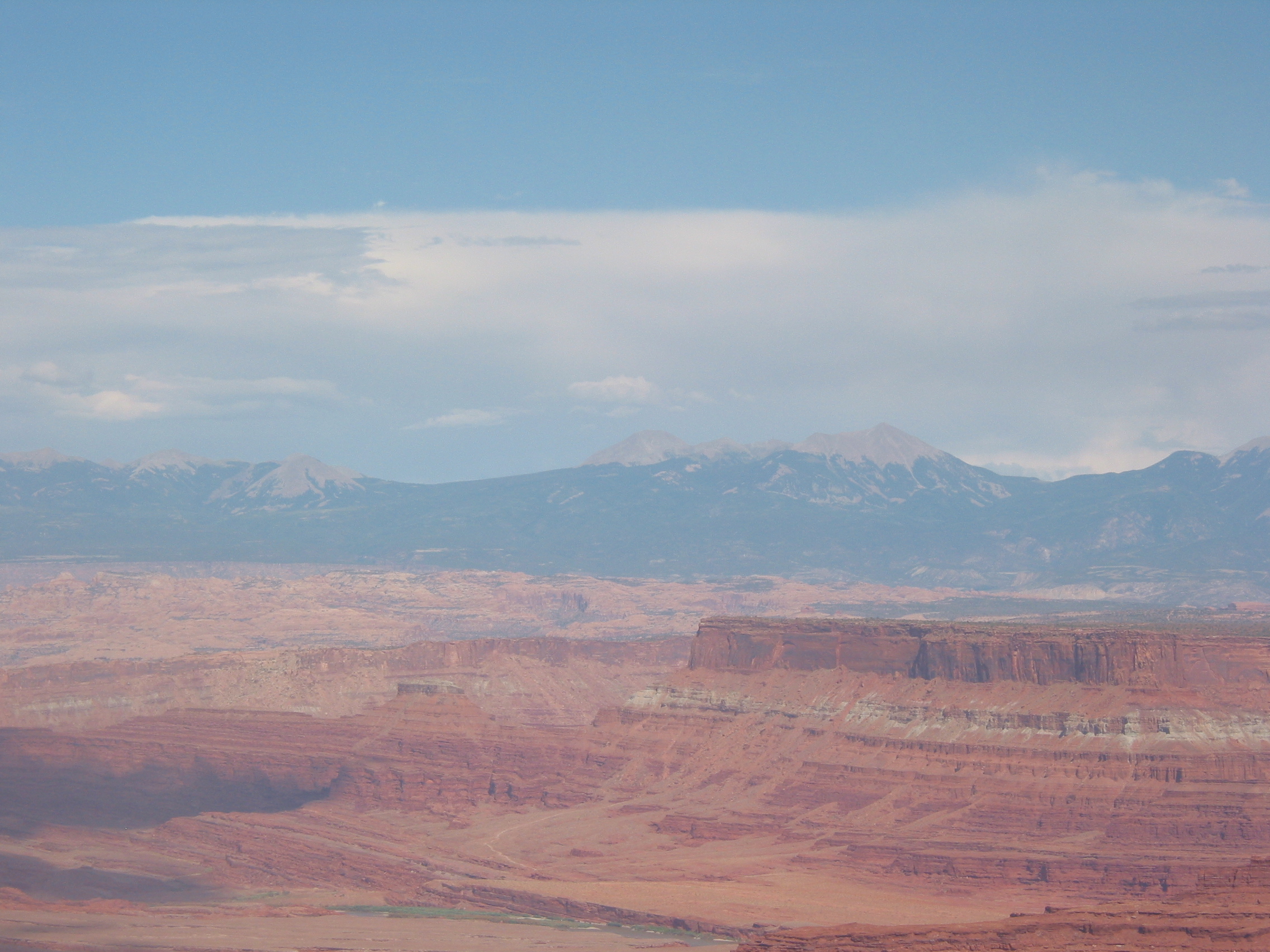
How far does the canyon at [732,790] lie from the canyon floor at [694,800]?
1.10 feet

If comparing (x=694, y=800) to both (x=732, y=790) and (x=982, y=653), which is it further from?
(x=982, y=653)

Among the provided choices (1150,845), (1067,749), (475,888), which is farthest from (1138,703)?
(475,888)

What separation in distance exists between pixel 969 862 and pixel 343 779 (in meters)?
70.4

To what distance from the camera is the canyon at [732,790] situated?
120 m

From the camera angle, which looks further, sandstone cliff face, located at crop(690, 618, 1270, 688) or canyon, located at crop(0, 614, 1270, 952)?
sandstone cliff face, located at crop(690, 618, 1270, 688)

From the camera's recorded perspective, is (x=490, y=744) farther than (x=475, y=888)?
Yes

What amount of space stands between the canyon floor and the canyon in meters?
0.33

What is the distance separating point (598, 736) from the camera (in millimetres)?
175125

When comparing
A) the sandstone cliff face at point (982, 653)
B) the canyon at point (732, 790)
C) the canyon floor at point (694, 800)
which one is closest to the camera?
the canyon floor at point (694, 800)

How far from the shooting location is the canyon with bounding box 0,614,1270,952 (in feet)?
395

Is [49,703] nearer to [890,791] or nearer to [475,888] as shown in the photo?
[475,888]

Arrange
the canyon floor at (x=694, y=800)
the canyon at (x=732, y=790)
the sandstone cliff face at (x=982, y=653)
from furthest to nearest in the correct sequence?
the sandstone cliff face at (x=982, y=653), the canyon at (x=732, y=790), the canyon floor at (x=694, y=800)

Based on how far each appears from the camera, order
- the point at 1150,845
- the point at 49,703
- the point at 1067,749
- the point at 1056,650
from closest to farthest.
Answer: the point at 1150,845 → the point at 1067,749 → the point at 1056,650 → the point at 49,703

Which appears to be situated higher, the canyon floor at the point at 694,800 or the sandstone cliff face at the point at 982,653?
the sandstone cliff face at the point at 982,653
